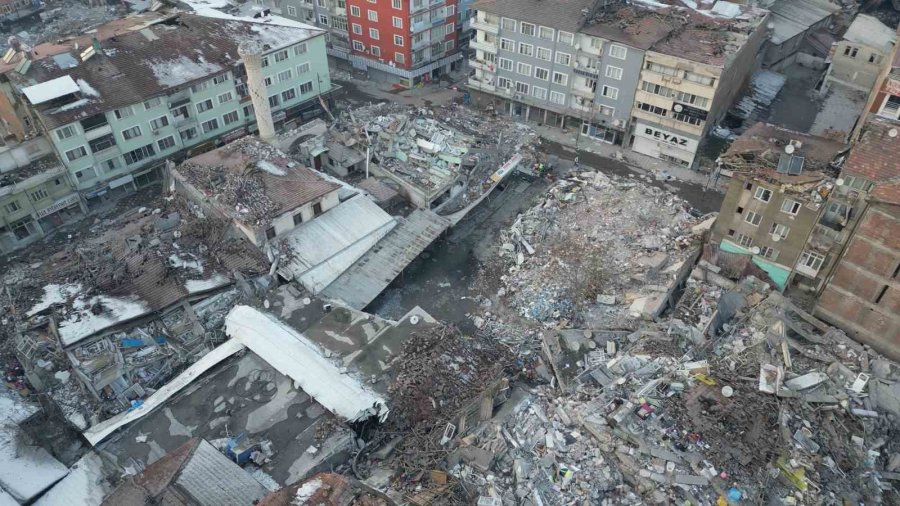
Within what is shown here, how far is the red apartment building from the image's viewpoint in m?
64.6

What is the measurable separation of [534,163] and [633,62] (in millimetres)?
A: 12452

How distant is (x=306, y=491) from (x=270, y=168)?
89.8ft

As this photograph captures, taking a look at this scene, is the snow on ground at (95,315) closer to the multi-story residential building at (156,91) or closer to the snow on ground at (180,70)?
the multi-story residential building at (156,91)

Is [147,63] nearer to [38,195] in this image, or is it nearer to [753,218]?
[38,195]

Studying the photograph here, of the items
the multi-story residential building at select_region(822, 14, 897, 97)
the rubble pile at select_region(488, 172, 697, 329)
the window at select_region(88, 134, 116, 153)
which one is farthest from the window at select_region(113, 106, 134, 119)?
the multi-story residential building at select_region(822, 14, 897, 97)

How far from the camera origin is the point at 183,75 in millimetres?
51562

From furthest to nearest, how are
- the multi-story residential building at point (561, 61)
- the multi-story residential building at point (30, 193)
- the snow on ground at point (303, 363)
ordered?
the multi-story residential building at point (561, 61), the multi-story residential building at point (30, 193), the snow on ground at point (303, 363)

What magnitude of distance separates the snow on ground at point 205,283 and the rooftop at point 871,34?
68212mm

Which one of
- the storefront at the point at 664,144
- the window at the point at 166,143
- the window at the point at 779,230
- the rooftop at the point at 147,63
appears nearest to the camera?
the window at the point at 779,230

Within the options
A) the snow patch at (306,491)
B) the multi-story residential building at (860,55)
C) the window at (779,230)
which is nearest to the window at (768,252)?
the window at (779,230)

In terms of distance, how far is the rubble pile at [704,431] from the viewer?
28.5 metres

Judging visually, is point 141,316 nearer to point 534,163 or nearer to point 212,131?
point 212,131

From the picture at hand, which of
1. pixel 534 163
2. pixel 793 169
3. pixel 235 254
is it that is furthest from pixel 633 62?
pixel 235 254

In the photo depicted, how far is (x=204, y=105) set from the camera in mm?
53500
